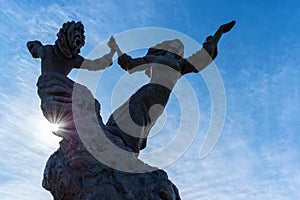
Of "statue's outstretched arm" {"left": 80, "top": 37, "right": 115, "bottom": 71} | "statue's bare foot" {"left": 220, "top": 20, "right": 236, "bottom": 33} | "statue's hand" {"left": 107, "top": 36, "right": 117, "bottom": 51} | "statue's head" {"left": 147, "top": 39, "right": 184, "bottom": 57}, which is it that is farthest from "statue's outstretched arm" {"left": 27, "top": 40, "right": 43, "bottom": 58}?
"statue's bare foot" {"left": 220, "top": 20, "right": 236, "bottom": 33}

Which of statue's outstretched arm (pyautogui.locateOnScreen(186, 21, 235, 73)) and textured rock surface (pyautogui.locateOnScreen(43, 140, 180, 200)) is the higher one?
statue's outstretched arm (pyautogui.locateOnScreen(186, 21, 235, 73))

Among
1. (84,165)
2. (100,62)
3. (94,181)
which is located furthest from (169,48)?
(94,181)

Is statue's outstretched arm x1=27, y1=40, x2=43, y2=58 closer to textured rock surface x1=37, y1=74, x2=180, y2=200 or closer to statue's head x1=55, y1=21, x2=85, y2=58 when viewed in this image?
statue's head x1=55, y1=21, x2=85, y2=58

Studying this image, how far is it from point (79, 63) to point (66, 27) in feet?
1.93

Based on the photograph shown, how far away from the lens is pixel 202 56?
20.5 feet

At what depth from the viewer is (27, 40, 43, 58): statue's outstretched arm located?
568cm

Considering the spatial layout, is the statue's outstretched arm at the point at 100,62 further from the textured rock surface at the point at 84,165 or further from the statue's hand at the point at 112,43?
the textured rock surface at the point at 84,165

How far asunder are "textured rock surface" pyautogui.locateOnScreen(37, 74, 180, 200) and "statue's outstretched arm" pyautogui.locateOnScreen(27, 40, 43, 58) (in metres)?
0.48

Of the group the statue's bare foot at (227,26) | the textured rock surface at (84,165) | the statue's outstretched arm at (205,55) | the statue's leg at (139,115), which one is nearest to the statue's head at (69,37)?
the textured rock surface at (84,165)

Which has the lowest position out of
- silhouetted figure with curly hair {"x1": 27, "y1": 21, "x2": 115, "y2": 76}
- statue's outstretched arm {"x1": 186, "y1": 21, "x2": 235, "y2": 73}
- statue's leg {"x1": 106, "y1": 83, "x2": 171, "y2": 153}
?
statue's leg {"x1": 106, "y1": 83, "x2": 171, "y2": 153}

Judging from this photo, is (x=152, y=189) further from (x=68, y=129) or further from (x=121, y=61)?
(x=121, y=61)

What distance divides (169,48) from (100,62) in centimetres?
Result: 125

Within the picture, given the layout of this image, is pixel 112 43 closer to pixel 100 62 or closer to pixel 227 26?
pixel 100 62

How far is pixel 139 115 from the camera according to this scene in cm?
570
